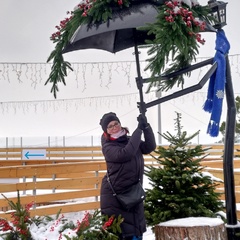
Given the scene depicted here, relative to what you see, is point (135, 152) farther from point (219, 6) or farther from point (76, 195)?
point (76, 195)

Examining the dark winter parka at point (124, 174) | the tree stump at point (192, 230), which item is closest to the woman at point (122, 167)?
the dark winter parka at point (124, 174)

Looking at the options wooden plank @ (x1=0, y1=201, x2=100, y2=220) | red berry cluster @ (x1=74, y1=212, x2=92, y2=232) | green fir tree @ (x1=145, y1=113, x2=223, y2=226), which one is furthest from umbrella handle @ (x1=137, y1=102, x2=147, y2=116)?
wooden plank @ (x1=0, y1=201, x2=100, y2=220)

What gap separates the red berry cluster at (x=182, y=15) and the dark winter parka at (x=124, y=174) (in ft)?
3.03

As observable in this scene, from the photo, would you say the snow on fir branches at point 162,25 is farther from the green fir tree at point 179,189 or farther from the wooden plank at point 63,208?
the wooden plank at point 63,208

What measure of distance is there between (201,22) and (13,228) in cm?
225

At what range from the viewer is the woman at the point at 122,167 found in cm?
414

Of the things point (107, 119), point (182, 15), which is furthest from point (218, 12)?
point (107, 119)

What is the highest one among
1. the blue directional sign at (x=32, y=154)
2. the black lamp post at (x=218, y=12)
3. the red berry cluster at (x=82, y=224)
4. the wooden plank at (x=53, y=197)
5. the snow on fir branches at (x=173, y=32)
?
the black lamp post at (x=218, y=12)

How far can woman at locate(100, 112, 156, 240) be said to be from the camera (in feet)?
13.6

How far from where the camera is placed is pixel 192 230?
4105mm

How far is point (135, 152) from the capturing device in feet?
13.4

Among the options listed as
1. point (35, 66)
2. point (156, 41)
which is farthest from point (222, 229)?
point (35, 66)

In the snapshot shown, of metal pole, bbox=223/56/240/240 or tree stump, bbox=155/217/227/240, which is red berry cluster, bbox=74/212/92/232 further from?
metal pole, bbox=223/56/240/240

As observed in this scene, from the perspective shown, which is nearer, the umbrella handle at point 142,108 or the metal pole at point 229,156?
the umbrella handle at point 142,108
